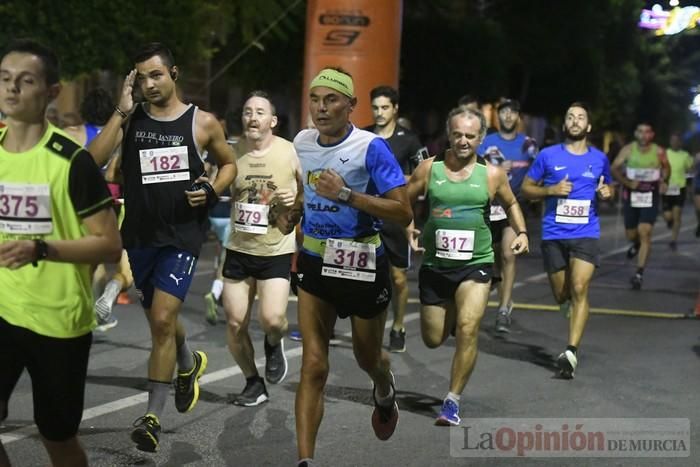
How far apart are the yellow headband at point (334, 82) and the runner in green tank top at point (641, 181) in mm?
9852

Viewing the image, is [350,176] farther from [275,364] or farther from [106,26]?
[106,26]

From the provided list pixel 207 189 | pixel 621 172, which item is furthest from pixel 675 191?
pixel 207 189

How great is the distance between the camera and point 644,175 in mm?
17031

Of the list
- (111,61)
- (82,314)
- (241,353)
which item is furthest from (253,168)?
(111,61)

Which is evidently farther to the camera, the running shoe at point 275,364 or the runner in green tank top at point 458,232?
the running shoe at point 275,364

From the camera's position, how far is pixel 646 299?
14148mm

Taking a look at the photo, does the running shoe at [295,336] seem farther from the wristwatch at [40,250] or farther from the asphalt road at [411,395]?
the wristwatch at [40,250]

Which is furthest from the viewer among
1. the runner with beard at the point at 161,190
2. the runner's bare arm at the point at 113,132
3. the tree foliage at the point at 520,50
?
the tree foliage at the point at 520,50

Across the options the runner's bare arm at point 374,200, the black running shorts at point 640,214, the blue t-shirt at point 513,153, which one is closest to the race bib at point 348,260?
the runner's bare arm at point 374,200

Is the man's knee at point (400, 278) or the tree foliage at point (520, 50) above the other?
the tree foliage at point (520, 50)

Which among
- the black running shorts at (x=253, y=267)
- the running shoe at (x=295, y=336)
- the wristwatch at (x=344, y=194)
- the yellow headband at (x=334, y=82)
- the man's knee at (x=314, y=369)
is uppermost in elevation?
the yellow headband at (x=334, y=82)

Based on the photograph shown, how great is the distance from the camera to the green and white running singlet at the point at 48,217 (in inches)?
175

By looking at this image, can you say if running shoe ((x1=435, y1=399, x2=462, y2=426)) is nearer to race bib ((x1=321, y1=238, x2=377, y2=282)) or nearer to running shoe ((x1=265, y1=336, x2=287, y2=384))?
running shoe ((x1=265, y1=336, x2=287, y2=384))
